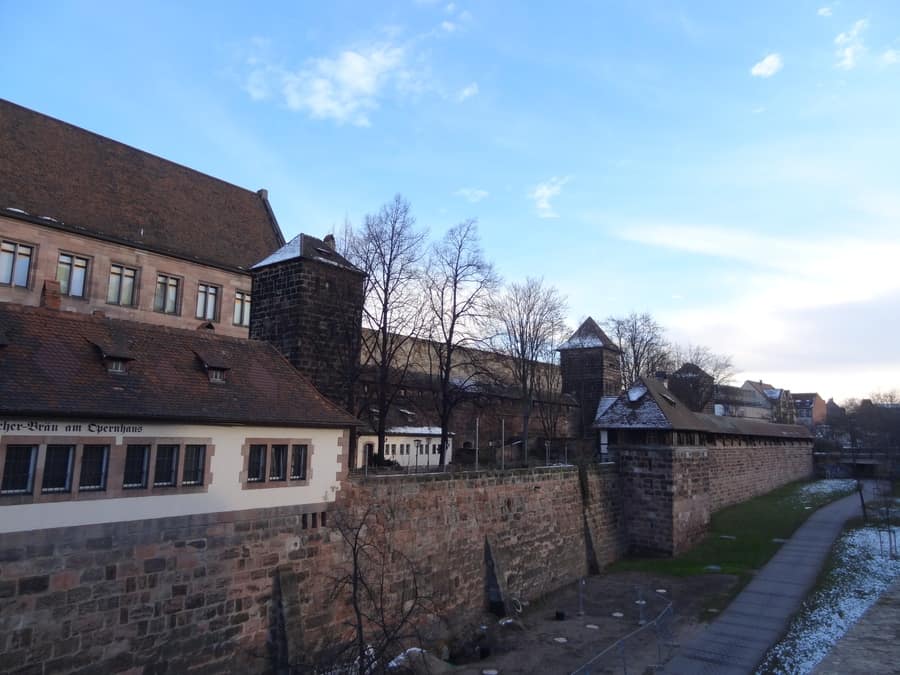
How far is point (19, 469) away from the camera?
29.2 feet

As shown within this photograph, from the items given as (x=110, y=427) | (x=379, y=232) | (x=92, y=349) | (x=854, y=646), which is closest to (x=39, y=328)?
(x=92, y=349)

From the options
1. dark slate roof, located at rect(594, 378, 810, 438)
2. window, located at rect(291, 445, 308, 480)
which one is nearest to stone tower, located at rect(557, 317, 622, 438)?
dark slate roof, located at rect(594, 378, 810, 438)

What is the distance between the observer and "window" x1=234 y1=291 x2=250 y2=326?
34.8m

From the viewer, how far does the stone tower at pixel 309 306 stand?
16.4m

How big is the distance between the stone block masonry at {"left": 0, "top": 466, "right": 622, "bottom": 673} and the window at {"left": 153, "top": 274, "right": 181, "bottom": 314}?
71.2 ft

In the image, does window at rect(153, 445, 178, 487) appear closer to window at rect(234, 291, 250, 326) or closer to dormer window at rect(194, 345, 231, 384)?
dormer window at rect(194, 345, 231, 384)

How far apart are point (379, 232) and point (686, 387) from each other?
144ft

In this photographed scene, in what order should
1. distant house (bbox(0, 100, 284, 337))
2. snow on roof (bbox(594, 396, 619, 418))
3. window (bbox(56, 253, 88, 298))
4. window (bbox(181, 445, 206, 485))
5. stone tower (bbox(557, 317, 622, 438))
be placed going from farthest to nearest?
1. stone tower (bbox(557, 317, 622, 438))
2. snow on roof (bbox(594, 396, 619, 418))
3. window (bbox(56, 253, 88, 298))
4. distant house (bbox(0, 100, 284, 337))
5. window (bbox(181, 445, 206, 485))

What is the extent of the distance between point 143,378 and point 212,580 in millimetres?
3905

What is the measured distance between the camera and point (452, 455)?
117 ft

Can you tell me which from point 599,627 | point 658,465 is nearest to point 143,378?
point 599,627

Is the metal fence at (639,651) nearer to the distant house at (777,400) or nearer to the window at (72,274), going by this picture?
the window at (72,274)

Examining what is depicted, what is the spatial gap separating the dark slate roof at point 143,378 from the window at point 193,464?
22.7 inches

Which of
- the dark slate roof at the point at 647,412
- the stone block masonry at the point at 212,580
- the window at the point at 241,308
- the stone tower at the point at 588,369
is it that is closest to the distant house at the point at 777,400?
the stone tower at the point at 588,369
